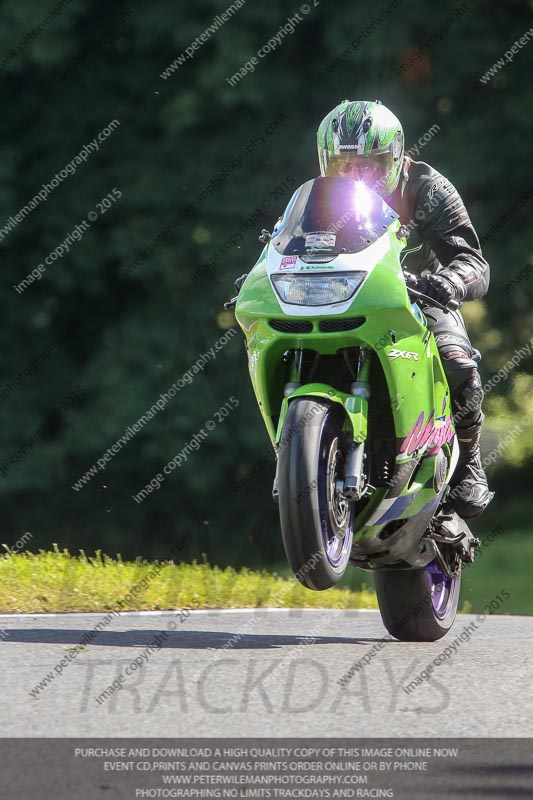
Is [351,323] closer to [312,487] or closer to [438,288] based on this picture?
[438,288]

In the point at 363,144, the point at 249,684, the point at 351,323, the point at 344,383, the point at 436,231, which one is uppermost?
the point at 363,144

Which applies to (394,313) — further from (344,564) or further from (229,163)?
(229,163)

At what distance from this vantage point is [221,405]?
15.9 meters

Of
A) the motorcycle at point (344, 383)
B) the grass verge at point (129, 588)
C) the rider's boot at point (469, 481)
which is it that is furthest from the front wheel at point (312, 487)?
the grass verge at point (129, 588)

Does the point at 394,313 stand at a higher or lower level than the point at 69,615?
higher

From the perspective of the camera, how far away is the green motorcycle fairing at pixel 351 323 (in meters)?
4.87

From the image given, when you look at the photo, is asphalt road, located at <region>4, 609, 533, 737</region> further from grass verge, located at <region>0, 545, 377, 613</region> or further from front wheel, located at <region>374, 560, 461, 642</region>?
grass verge, located at <region>0, 545, 377, 613</region>

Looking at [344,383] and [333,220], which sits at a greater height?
[333,220]

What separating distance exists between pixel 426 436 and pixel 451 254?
36.1 inches

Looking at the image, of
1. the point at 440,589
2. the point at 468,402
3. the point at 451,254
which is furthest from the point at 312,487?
the point at 440,589

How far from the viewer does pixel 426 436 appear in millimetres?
5273

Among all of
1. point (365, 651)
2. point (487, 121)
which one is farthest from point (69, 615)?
point (487, 121)
